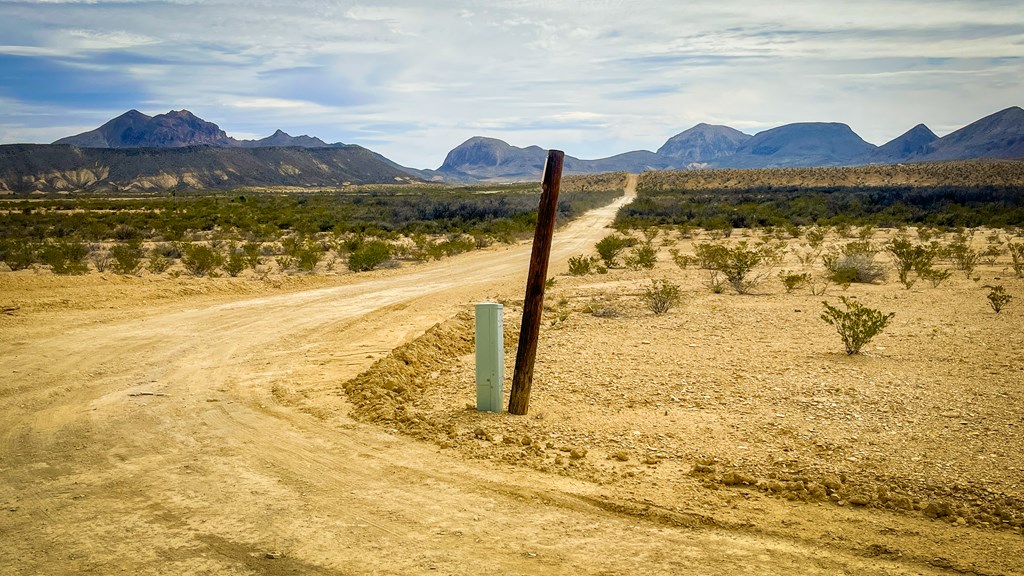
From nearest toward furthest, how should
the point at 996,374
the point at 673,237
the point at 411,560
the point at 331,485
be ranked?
the point at 411,560
the point at 331,485
the point at 996,374
the point at 673,237

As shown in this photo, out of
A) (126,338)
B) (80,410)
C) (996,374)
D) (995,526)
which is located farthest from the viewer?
(126,338)

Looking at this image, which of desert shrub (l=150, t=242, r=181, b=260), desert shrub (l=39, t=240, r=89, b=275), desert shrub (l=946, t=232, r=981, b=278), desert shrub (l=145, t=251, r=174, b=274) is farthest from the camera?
desert shrub (l=150, t=242, r=181, b=260)

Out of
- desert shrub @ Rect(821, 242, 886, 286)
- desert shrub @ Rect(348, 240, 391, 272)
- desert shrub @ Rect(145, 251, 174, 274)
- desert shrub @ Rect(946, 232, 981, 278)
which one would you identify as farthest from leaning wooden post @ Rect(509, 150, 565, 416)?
desert shrub @ Rect(145, 251, 174, 274)

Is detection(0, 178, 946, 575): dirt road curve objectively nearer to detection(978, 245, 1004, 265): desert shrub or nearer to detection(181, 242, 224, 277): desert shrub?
detection(181, 242, 224, 277): desert shrub

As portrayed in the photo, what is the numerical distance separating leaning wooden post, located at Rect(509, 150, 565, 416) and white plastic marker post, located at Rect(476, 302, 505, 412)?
0.19 meters

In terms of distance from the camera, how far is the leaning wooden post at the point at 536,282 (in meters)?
7.07

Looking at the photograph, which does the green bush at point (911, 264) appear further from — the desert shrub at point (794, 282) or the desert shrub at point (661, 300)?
the desert shrub at point (661, 300)

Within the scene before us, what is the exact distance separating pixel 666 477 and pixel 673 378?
3073 mm

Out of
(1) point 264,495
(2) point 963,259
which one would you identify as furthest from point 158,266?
(2) point 963,259

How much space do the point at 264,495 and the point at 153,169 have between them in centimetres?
14743

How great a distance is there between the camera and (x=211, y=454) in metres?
6.31

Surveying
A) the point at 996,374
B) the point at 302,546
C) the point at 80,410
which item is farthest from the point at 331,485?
the point at 996,374

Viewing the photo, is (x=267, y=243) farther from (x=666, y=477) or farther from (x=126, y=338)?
(x=666, y=477)

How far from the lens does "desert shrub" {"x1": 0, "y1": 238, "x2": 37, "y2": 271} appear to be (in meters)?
22.1
